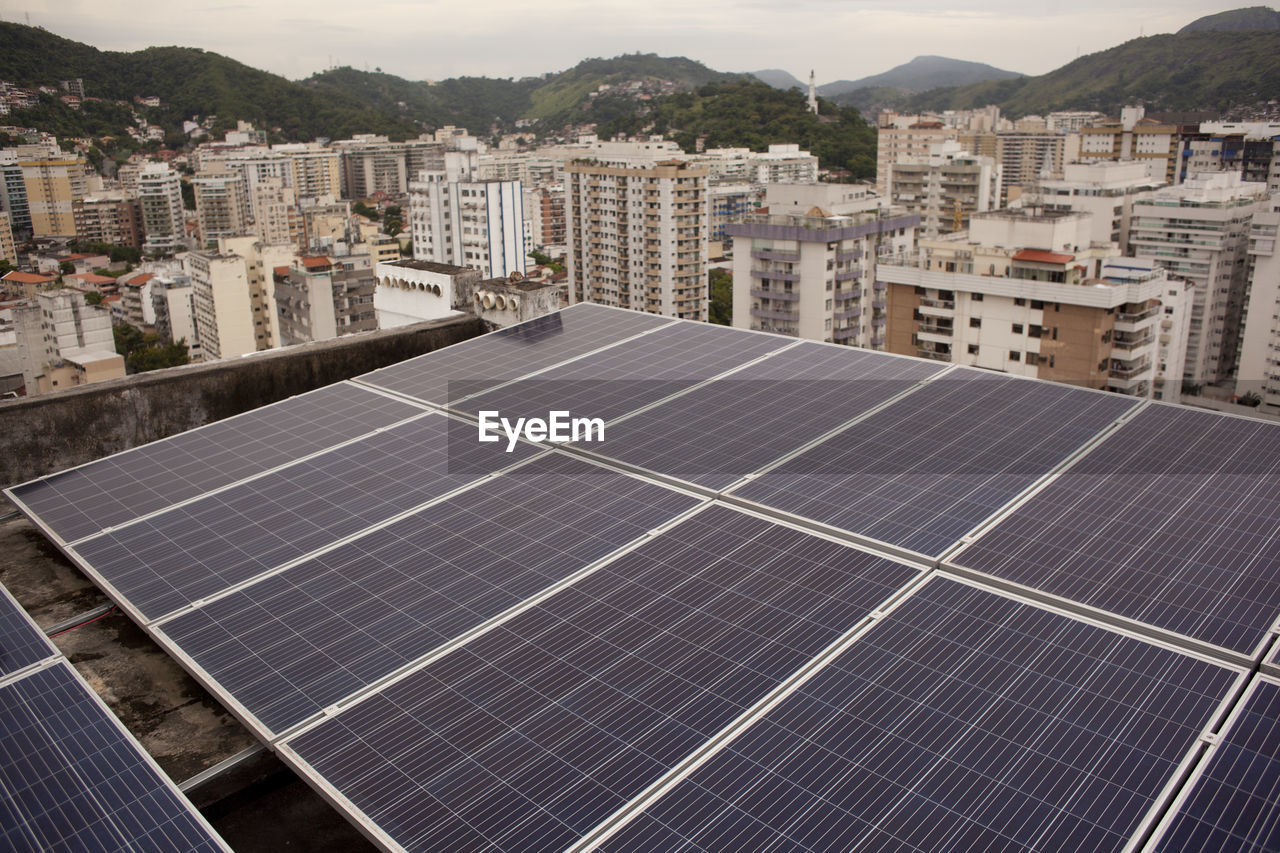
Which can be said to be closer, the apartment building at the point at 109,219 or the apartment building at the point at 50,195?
the apartment building at the point at 50,195

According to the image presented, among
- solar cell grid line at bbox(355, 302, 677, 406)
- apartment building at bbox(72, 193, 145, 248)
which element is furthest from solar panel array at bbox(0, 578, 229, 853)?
apartment building at bbox(72, 193, 145, 248)

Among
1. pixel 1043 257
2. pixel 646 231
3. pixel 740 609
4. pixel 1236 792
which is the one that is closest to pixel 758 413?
pixel 740 609

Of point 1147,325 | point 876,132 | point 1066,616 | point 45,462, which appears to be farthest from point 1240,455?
point 876,132

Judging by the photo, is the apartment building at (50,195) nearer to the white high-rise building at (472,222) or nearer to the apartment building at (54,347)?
the white high-rise building at (472,222)

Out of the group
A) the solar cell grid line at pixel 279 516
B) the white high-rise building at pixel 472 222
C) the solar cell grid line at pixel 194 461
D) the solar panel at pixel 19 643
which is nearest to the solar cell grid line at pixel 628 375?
the solar cell grid line at pixel 279 516

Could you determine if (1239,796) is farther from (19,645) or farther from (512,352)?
(512,352)

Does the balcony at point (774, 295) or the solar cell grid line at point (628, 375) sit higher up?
the solar cell grid line at point (628, 375)
